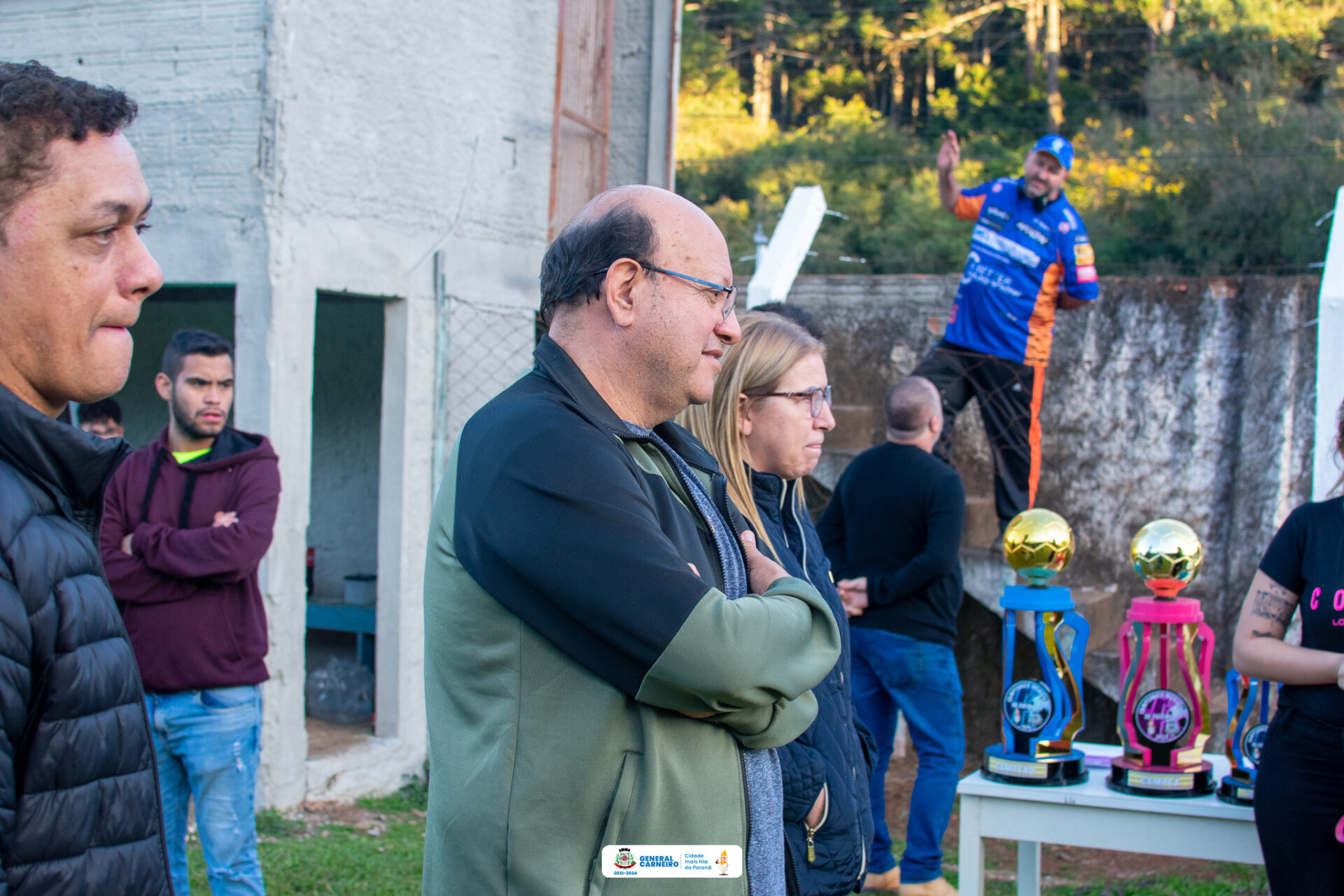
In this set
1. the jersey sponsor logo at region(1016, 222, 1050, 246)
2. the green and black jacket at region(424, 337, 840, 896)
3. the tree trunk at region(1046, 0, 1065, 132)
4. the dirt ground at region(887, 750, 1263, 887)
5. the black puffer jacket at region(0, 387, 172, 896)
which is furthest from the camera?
the tree trunk at region(1046, 0, 1065, 132)

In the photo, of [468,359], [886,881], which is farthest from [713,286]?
[468,359]

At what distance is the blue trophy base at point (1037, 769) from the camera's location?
3.30 meters

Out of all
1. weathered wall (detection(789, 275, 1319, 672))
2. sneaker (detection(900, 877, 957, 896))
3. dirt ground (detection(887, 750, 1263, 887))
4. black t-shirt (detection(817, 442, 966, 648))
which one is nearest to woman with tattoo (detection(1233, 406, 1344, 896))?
black t-shirt (detection(817, 442, 966, 648))

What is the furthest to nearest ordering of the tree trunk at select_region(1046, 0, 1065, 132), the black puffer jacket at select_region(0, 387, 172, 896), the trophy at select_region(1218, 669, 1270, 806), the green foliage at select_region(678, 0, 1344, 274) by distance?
the tree trunk at select_region(1046, 0, 1065, 132) < the green foliage at select_region(678, 0, 1344, 274) < the trophy at select_region(1218, 669, 1270, 806) < the black puffer jacket at select_region(0, 387, 172, 896)

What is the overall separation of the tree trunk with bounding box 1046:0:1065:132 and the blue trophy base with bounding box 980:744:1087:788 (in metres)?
17.2

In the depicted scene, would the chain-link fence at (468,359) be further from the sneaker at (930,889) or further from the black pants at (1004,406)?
the sneaker at (930,889)

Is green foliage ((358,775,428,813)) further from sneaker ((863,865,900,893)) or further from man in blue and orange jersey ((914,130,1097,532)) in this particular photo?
man in blue and orange jersey ((914,130,1097,532))

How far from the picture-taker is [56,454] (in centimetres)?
129

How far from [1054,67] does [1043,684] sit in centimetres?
1821

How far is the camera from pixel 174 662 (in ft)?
10.9

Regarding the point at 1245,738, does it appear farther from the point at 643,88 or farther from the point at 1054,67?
the point at 1054,67

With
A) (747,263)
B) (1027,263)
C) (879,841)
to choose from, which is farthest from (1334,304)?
(747,263)

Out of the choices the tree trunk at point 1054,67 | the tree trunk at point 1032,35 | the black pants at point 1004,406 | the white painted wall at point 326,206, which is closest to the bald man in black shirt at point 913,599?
the black pants at point 1004,406

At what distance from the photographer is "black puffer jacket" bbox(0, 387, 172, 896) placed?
1.17 meters
